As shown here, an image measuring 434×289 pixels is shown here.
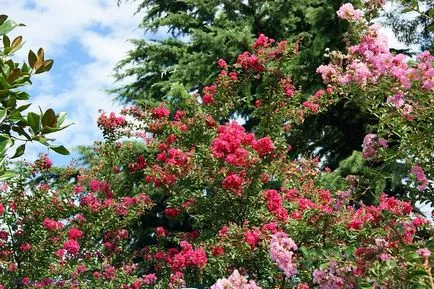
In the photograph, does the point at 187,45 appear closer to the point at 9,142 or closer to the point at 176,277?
the point at 176,277

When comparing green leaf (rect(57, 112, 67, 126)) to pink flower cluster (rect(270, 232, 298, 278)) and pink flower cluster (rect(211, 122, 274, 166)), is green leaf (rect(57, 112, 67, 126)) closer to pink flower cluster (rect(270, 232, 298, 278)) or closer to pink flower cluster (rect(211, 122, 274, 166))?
pink flower cluster (rect(270, 232, 298, 278))

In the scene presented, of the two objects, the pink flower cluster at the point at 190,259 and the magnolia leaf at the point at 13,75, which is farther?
the pink flower cluster at the point at 190,259

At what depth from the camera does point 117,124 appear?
7750 mm

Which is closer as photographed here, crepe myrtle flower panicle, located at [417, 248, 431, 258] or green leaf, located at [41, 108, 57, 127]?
green leaf, located at [41, 108, 57, 127]

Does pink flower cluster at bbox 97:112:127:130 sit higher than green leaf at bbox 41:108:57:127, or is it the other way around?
pink flower cluster at bbox 97:112:127:130

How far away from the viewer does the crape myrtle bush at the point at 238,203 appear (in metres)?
3.68

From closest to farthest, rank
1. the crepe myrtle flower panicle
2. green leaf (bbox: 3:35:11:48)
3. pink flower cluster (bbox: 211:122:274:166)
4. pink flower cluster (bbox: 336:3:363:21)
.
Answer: green leaf (bbox: 3:35:11:48), the crepe myrtle flower panicle, pink flower cluster (bbox: 336:3:363:21), pink flower cluster (bbox: 211:122:274:166)

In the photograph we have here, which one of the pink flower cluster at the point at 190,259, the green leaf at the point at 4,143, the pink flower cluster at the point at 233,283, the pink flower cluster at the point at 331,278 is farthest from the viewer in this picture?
the pink flower cluster at the point at 190,259

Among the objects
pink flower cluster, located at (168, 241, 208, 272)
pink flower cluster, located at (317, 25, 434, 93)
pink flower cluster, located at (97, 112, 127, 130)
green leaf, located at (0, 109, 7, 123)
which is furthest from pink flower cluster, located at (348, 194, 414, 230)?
pink flower cluster, located at (97, 112, 127, 130)

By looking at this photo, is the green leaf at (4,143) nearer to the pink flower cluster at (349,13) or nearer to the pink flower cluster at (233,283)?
the pink flower cluster at (233,283)

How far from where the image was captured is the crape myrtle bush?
3676 mm

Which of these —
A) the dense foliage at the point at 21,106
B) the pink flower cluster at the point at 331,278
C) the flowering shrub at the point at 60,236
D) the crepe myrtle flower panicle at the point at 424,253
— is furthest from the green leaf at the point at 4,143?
the flowering shrub at the point at 60,236

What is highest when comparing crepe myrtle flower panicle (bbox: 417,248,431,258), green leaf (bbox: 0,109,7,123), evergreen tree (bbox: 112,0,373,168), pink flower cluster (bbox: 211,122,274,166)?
evergreen tree (bbox: 112,0,373,168)

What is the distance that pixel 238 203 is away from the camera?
6379mm
